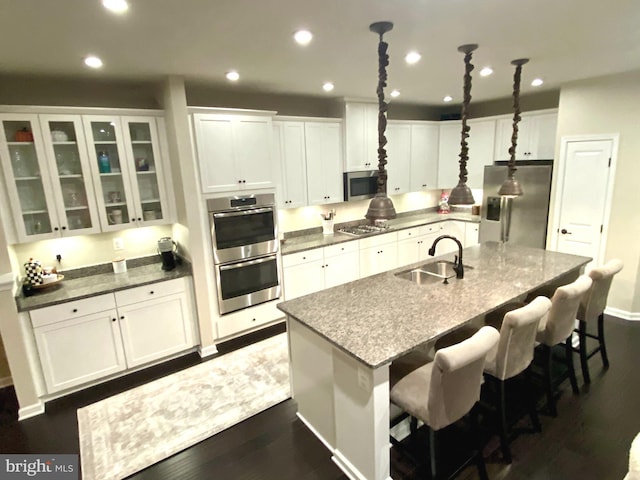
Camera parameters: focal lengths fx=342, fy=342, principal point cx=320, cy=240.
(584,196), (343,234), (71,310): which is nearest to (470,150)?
(584,196)

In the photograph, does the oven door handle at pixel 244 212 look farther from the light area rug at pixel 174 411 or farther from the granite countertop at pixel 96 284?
the light area rug at pixel 174 411

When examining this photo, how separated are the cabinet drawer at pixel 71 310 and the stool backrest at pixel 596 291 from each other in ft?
13.3

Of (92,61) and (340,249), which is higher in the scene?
(92,61)

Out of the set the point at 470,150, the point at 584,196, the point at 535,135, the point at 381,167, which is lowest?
the point at 584,196

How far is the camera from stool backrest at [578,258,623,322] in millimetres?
2754

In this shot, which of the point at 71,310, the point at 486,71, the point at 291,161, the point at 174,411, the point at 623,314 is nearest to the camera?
the point at 174,411

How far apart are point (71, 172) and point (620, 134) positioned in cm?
565

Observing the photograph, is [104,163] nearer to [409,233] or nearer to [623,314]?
[409,233]

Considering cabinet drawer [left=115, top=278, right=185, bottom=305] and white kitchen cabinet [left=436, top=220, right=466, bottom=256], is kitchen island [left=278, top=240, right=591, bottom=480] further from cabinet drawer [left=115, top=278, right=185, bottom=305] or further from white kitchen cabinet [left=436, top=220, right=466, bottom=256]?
white kitchen cabinet [left=436, top=220, right=466, bottom=256]

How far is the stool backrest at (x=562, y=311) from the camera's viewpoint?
2.39m

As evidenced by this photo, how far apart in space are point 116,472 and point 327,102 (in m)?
4.51

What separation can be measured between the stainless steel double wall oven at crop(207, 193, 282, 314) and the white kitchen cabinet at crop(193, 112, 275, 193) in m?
0.18

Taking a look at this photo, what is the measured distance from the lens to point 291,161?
4273 mm

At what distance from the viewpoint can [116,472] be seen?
2.24 m
